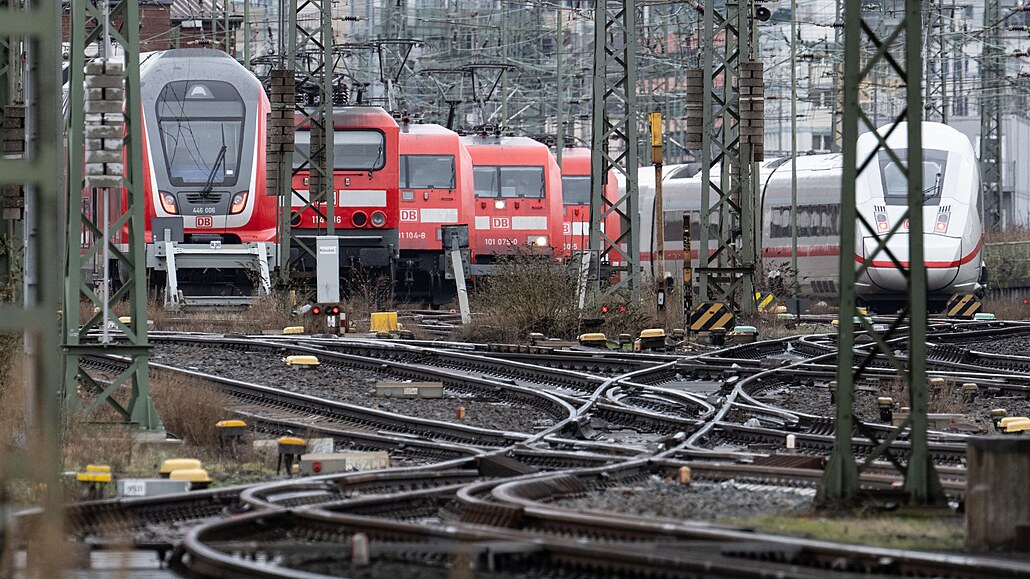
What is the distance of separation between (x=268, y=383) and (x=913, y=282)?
32.0 feet

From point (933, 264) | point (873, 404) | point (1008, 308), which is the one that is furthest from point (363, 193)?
point (873, 404)

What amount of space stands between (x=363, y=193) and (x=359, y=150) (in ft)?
2.67

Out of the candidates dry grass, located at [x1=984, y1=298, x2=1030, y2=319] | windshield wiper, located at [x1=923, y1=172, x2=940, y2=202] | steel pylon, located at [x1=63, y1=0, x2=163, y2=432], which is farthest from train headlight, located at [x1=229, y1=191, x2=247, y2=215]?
dry grass, located at [x1=984, y1=298, x2=1030, y2=319]

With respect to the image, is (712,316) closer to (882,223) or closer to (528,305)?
(528,305)

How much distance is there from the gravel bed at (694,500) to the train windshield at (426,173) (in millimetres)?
22593

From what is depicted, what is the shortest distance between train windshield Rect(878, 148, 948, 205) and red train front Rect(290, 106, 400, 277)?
28.3 feet

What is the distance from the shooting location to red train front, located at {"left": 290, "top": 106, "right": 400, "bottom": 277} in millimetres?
29844

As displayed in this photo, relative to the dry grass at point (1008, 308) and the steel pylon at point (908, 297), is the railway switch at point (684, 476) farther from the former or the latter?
the dry grass at point (1008, 308)

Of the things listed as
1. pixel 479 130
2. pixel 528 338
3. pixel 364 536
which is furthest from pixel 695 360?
pixel 479 130

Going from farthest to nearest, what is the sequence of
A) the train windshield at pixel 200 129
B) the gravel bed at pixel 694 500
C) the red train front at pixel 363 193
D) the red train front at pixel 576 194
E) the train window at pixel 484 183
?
the red train front at pixel 576 194 → the train window at pixel 484 183 → the red train front at pixel 363 193 → the train windshield at pixel 200 129 → the gravel bed at pixel 694 500

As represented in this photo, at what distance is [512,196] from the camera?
116 ft

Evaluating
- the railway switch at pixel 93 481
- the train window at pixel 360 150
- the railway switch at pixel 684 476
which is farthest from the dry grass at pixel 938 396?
the train window at pixel 360 150

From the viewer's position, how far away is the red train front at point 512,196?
3506 centimetres

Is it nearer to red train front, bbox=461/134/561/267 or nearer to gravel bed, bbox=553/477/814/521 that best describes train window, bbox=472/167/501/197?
red train front, bbox=461/134/561/267
